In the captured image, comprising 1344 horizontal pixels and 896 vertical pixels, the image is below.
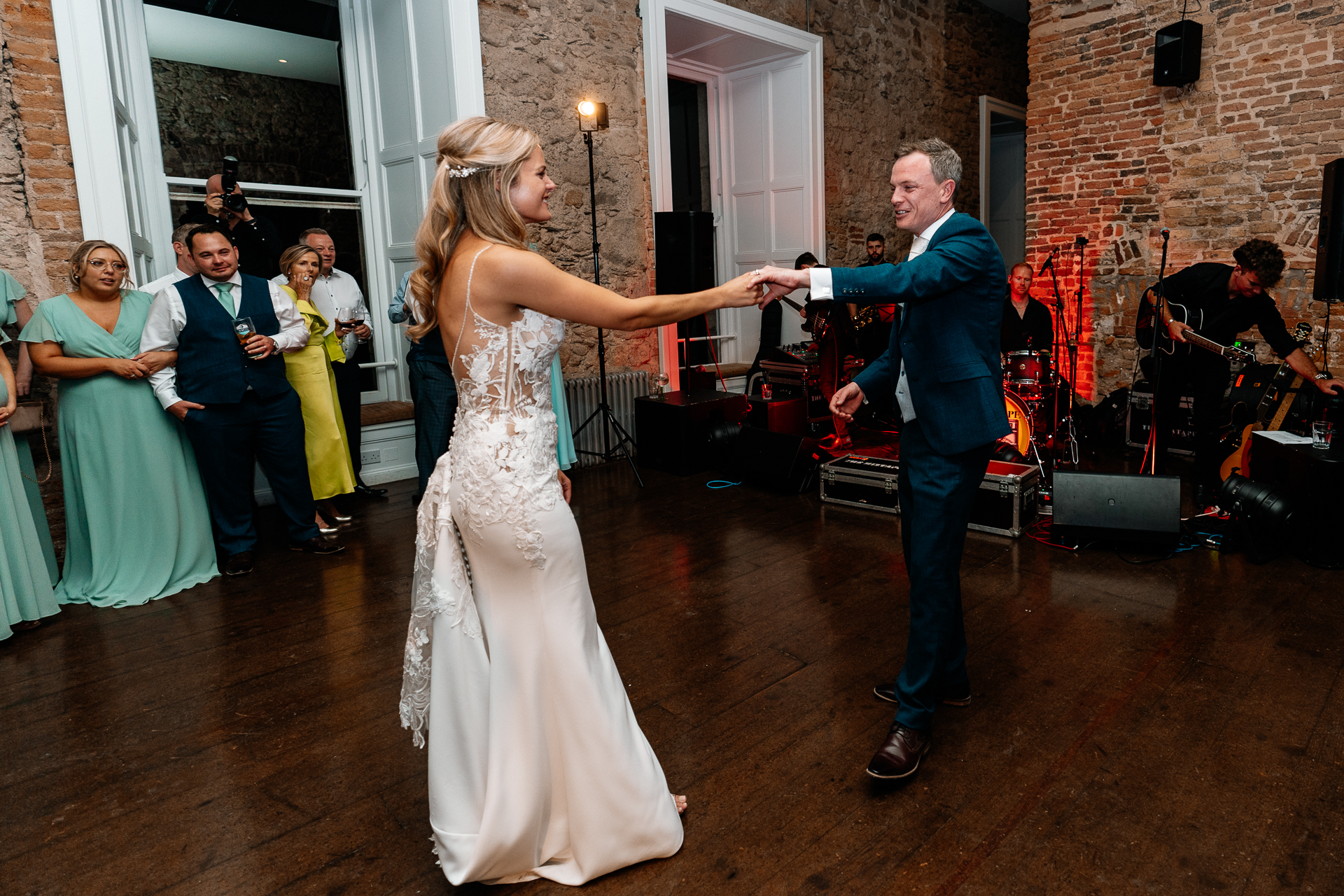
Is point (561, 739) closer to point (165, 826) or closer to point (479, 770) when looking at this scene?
point (479, 770)

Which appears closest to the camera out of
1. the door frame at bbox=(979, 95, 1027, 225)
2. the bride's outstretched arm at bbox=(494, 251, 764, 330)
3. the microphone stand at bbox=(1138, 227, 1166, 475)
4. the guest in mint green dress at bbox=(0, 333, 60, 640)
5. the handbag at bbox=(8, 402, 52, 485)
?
the bride's outstretched arm at bbox=(494, 251, 764, 330)

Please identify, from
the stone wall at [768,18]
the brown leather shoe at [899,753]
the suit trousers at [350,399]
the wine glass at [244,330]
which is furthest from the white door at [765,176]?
the brown leather shoe at [899,753]

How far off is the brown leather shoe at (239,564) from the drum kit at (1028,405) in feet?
14.3

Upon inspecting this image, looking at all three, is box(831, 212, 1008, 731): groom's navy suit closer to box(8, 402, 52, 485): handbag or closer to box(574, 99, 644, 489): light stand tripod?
box(574, 99, 644, 489): light stand tripod

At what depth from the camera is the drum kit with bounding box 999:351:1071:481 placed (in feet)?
17.8

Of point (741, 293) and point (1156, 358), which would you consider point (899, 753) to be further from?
point (1156, 358)

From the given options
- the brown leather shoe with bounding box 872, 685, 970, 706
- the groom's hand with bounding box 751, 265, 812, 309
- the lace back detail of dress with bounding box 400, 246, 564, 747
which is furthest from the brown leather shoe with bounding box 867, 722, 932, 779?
the groom's hand with bounding box 751, 265, 812, 309

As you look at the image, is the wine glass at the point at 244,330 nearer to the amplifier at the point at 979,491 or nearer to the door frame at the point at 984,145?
the amplifier at the point at 979,491

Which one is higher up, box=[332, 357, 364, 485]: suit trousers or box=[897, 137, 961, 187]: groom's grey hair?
box=[897, 137, 961, 187]: groom's grey hair

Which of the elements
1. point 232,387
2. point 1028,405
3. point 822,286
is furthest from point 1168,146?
point 232,387

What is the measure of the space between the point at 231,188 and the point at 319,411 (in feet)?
4.30

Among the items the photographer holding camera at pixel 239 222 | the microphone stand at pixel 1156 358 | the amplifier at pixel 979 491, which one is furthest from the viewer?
the microphone stand at pixel 1156 358

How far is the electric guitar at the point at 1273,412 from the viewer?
15.7 ft

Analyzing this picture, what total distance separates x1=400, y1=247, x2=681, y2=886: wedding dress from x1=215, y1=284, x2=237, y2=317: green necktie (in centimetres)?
285
